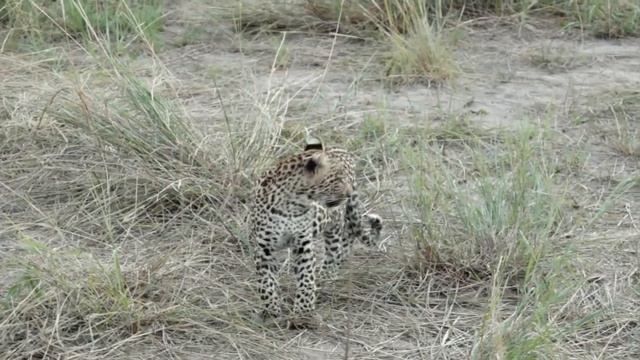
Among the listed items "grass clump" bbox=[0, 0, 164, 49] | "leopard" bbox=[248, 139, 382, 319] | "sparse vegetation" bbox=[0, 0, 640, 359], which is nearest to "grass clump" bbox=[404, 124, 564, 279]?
"sparse vegetation" bbox=[0, 0, 640, 359]

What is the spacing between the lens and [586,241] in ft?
18.7

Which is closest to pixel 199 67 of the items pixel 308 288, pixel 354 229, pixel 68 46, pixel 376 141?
pixel 68 46

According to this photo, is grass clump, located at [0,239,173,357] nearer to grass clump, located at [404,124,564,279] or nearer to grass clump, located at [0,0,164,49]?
grass clump, located at [404,124,564,279]

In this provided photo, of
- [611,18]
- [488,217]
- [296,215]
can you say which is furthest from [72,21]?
[488,217]

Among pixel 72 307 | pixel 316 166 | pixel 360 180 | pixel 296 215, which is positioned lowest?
pixel 360 180

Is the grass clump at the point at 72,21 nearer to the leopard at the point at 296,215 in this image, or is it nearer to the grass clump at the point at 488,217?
the grass clump at the point at 488,217

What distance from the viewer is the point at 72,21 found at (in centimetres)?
853

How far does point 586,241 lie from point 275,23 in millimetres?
3928

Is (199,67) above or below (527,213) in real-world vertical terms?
below

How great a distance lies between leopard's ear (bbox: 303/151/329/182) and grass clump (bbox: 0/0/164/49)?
3.31 metres

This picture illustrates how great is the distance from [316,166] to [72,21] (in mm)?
3952

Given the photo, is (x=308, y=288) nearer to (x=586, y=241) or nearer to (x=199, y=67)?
(x=586, y=241)

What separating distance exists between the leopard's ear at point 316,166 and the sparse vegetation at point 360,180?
1.83 feet

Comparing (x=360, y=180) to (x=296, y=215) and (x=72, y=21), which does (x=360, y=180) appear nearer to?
(x=296, y=215)
